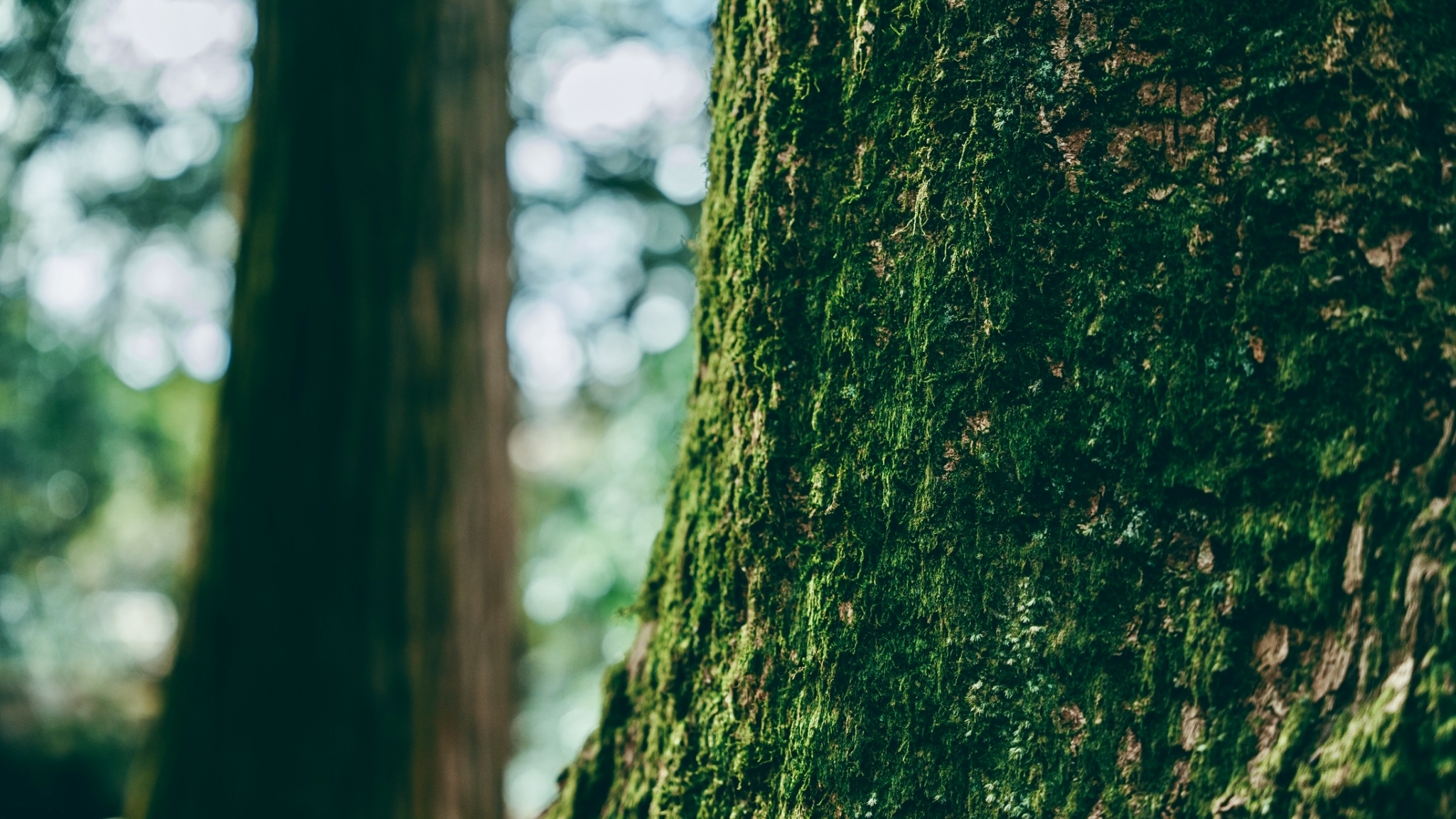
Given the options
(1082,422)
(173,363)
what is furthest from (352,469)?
(173,363)

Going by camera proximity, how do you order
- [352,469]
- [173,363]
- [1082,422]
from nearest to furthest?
1. [1082,422]
2. [352,469]
3. [173,363]

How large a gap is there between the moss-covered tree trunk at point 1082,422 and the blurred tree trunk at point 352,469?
1.81 meters

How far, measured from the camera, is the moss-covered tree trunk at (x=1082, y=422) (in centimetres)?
66

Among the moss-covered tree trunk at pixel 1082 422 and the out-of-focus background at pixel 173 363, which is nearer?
the moss-covered tree trunk at pixel 1082 422

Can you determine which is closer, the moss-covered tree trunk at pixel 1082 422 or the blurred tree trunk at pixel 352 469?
the moss-covered tree trunk at pixel 1082 422

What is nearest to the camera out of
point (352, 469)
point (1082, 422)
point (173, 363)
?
point (1082, 422)

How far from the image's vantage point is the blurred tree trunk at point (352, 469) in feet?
7.86

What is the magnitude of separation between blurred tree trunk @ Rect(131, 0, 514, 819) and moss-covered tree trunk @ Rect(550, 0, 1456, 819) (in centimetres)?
181

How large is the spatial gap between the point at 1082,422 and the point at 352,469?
2224 millimetres

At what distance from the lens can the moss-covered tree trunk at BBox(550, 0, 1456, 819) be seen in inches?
25.8

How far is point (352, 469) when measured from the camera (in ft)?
8.19

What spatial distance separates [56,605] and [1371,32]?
9.74 meters

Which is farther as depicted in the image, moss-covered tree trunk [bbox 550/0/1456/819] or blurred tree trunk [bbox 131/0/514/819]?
blurred tree trunk [bbox 131/0/514/819]

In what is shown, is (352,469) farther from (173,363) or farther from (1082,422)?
(173,363)
